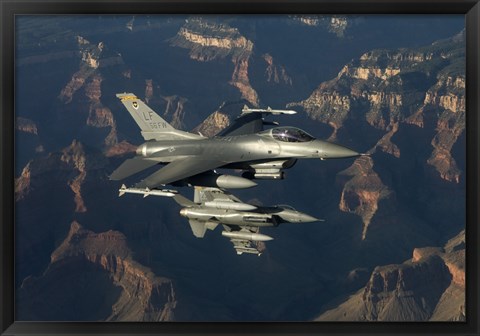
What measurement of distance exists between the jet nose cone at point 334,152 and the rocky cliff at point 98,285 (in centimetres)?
12844

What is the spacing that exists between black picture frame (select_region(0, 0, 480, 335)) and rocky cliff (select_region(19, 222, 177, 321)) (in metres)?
145

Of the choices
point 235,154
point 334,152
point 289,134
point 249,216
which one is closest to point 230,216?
point 249,216

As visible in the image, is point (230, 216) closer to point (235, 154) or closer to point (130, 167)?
point (235, 154)

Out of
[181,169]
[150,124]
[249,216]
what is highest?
[150,124]

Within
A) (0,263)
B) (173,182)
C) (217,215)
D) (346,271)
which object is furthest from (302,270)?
(0,263)

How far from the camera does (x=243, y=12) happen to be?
23.7 meters

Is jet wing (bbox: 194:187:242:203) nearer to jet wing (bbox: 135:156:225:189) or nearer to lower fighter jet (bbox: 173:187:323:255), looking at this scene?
lower fighter jet (bbox: 173:187:323:255)

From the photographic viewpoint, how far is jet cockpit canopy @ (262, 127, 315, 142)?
42375 millimetres

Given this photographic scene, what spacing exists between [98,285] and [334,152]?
145 m

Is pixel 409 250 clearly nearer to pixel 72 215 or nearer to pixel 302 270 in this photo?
pixel 302 270

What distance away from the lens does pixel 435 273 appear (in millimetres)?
188000

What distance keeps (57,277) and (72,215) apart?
13100 mm

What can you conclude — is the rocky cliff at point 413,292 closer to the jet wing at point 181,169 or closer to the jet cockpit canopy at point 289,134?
the jet cockpit canopy at point 289,134

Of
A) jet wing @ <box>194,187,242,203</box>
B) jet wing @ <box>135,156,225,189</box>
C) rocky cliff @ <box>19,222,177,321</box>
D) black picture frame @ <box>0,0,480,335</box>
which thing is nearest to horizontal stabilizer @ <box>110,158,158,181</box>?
jet wing @ <box>135,156,225,189</box>
